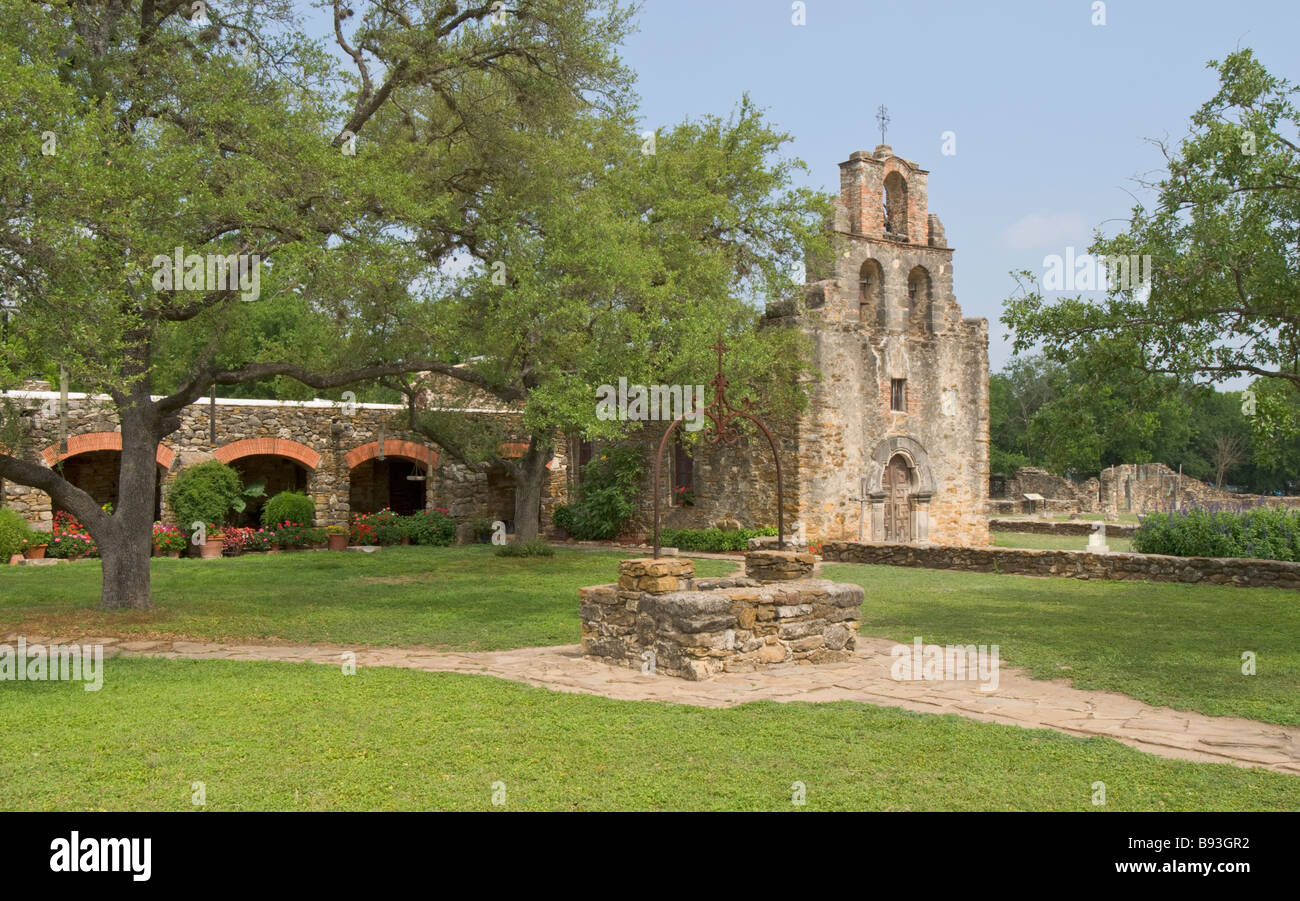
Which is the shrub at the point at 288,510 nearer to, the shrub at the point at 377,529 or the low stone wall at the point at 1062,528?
the shrub at the point at 377,529

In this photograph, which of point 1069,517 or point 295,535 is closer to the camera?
point 295,535

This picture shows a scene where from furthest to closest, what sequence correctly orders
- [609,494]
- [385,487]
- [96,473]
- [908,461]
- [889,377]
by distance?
[385,487]
[609,494]
[96,473]
[908,461]
[889,377]

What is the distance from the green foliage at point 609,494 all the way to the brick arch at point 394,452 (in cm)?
393

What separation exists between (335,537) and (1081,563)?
608 inches

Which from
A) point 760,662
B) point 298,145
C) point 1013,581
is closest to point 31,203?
point 298,145

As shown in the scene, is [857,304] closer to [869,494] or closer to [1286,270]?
[869,494]

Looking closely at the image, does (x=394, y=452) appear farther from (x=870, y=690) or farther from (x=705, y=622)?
(x=870, y=690)

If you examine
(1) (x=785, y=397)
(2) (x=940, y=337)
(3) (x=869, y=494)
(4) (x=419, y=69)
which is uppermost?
(4) (x=419, y=69)

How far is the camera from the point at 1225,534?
16.9 metres

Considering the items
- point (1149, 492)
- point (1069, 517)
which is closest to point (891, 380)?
point (1069, 517)

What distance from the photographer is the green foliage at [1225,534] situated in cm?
1655

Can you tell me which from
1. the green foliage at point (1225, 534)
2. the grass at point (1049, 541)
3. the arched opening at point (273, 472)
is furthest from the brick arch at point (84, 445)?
the grass at point (1049, 541)

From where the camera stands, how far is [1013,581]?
16.1 m

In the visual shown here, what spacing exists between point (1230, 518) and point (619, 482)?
13.0 m
